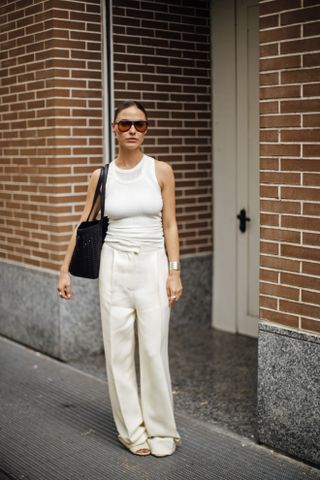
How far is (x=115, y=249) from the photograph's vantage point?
4945 millimetres

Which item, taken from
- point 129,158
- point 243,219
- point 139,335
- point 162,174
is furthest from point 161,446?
point 243,219

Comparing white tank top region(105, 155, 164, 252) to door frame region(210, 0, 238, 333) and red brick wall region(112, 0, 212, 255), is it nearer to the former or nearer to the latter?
red brick wall region(112, 0, 212, 255)

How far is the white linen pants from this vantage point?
4.89m

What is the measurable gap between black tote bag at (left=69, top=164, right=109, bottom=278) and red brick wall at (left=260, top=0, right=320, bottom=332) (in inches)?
41.9

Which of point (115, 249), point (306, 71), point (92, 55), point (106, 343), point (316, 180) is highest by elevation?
point (92, 55)

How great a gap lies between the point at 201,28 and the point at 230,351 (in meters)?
3.46

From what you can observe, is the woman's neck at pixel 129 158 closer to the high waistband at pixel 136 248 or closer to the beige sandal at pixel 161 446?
the high waistband at pixel 136 248

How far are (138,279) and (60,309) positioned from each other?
2.62m

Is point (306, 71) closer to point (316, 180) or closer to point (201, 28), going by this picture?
point (316, 180)

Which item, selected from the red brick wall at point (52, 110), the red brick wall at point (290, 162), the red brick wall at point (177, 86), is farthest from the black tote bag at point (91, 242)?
the red brick wall at point (177, 86)

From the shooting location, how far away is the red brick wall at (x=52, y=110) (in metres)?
7.15

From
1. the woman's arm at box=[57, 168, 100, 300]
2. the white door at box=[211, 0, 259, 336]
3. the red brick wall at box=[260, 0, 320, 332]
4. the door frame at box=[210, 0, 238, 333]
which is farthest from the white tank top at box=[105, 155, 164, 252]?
the door frame at box=[210, 0, 238, 333]

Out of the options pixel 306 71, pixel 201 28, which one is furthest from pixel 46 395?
pixel 201 28

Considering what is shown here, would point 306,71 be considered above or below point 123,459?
above
